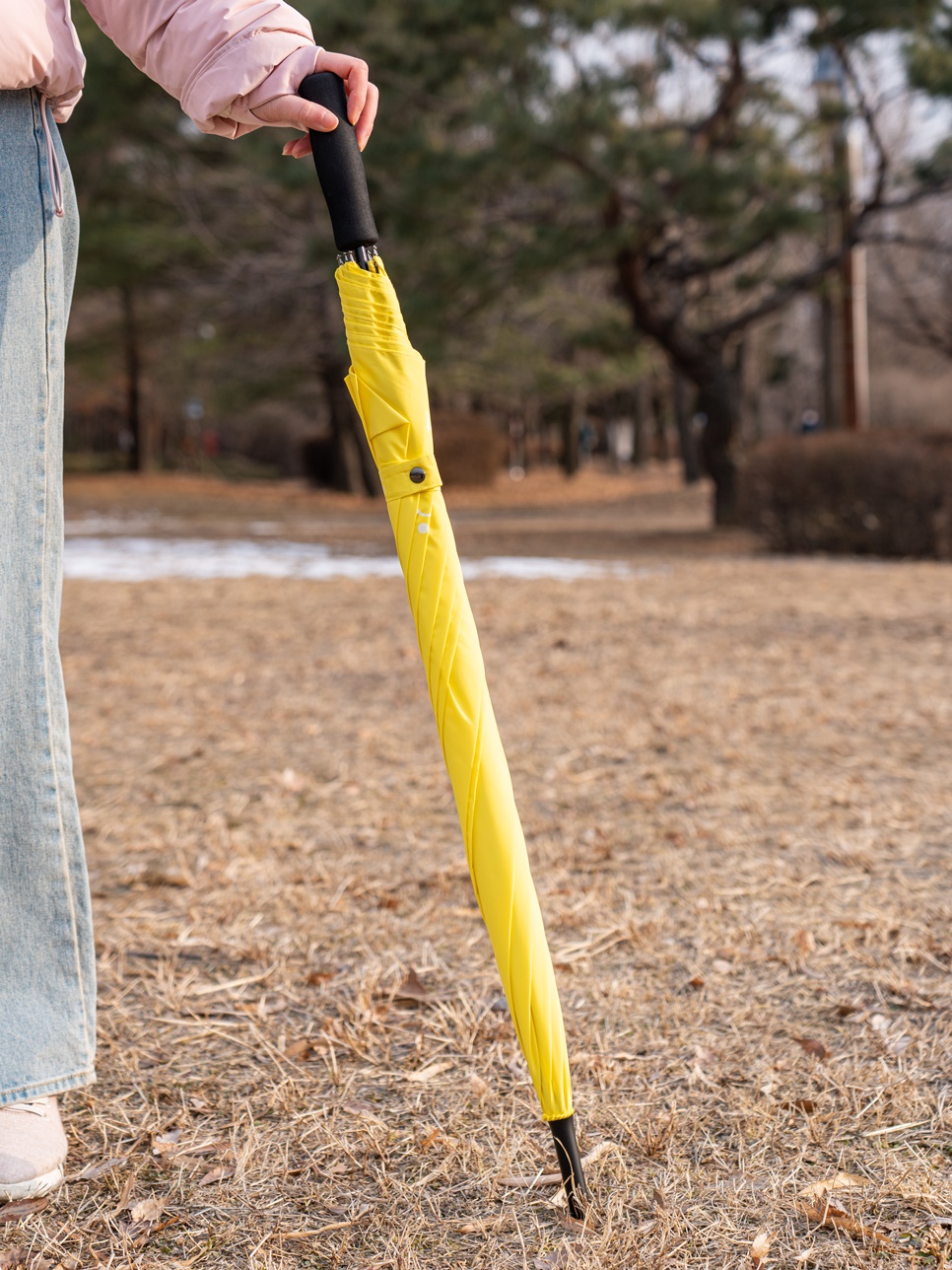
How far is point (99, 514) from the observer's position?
16891 mm

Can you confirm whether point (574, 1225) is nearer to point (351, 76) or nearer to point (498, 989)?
point (498, 989)

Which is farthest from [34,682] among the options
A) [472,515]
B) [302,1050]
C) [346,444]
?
[346,444]

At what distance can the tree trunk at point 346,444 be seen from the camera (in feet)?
72.9

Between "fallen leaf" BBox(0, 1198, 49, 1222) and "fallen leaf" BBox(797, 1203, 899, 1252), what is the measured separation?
1014 millimetres

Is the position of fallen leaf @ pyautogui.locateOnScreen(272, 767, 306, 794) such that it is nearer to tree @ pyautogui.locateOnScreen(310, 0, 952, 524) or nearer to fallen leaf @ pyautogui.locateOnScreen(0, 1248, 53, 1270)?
fallen leaf @ pyautogui.locateOnScreen(0, 1248, 53, 1270)

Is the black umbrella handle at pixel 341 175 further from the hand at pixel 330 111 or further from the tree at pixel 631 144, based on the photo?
the tree at pixel 631 144

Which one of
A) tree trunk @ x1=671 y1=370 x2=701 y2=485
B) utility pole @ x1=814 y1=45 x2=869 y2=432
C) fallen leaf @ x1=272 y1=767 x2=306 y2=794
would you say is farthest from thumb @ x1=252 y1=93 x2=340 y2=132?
tree trunk @ x1=671 y1=370 x2=701 y2=485

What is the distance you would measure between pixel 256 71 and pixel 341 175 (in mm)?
173

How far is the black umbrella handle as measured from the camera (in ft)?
4.86

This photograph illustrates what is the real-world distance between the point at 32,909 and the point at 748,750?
273 cm

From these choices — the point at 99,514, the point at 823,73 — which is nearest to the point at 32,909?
the point at 823,73

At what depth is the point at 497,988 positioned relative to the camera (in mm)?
2248

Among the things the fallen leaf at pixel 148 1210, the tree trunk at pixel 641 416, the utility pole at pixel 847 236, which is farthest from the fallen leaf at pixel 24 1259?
the tree trunk at pixel 641 416

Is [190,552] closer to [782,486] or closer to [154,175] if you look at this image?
[782,486]
